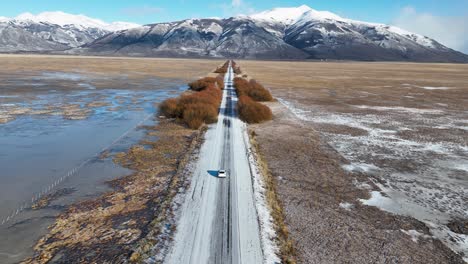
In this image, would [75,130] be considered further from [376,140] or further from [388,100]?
[388,100]

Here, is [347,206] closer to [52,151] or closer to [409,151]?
[409,151]

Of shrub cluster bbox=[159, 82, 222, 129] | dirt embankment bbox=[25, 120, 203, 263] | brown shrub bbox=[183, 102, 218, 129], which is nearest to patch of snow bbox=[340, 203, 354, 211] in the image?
dirt embankment bbox=[25, 120, 203, 263]

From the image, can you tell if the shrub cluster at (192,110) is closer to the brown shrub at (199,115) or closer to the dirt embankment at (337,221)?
the brown shrub at (199,115)

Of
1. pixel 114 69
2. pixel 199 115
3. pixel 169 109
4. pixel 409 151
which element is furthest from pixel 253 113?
pixel 114 69

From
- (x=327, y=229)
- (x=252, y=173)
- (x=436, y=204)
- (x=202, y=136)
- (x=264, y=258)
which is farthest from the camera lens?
(x=202, y=136)

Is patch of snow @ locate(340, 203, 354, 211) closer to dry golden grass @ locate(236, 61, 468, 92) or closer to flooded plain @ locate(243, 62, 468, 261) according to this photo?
flooded plain @ locate(243, 62, 468, 261)

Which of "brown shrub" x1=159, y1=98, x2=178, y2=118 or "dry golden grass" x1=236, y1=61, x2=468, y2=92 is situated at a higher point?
"dry golden grass" x1=236, y1=61, x2=468, y2=92

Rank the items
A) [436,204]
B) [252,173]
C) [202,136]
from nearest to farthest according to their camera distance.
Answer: [436,204], [252,173], [202,136]

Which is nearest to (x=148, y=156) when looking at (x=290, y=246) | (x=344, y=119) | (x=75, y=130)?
(x=75, y=130)
